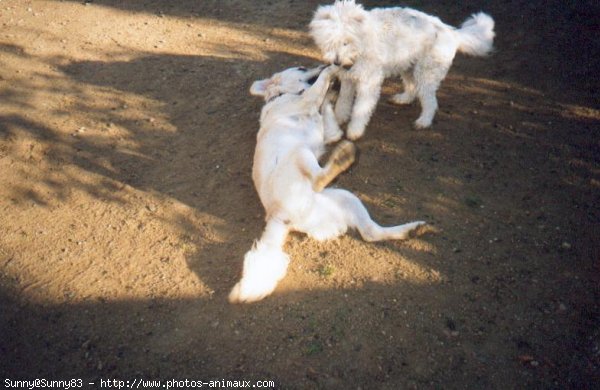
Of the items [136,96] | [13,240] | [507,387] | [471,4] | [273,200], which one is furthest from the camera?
[471,4]

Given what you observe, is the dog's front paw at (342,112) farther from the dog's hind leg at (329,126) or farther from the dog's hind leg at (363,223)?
the dog's hind leg at (363,223)

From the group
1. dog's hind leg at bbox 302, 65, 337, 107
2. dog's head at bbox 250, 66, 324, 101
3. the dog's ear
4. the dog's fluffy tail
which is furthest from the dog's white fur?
the dog's ear

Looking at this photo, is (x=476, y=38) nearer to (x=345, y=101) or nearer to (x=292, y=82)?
(x=345, y=101)

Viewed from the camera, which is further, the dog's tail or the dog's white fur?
the dog's white fur

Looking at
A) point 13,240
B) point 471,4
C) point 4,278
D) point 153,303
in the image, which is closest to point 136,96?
point 13,240

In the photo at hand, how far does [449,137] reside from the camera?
17.1 feet

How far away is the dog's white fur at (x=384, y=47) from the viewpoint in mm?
4605

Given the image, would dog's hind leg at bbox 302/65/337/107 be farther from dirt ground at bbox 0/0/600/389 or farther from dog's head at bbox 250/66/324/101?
dirt ground at bbox 0/0/600/389

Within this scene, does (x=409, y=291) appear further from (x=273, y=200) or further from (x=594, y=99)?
(x=594, y=99)

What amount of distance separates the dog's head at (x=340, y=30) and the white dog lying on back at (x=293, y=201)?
47cm

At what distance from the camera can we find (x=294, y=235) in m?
4.37

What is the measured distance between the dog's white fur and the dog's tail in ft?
6.59

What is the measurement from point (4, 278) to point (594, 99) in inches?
286

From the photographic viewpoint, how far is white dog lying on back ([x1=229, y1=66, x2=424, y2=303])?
3.73 meters
